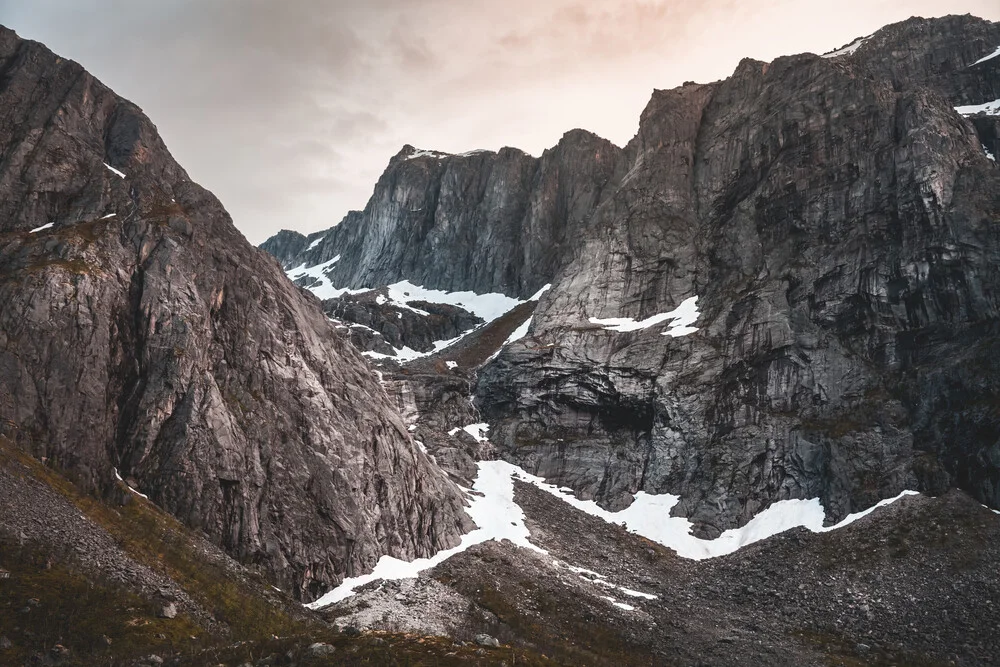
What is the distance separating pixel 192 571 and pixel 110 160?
197 feet

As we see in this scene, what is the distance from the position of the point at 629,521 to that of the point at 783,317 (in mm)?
39328

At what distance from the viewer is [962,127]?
10806 cm

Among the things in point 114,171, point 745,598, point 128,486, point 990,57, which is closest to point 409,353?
point 114,171

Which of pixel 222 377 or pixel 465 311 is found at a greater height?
pixel 465 311

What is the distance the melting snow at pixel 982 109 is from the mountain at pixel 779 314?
2.50ft

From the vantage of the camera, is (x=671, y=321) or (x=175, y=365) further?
(x=671, y=321)

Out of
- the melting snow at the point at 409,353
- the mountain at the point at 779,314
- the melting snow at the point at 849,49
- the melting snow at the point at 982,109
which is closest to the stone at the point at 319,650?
the mountain at the point at 779,314

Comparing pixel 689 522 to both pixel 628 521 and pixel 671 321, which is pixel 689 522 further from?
pixel 671 321

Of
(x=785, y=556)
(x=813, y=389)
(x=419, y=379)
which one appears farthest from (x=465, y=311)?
(x=785, y=556)

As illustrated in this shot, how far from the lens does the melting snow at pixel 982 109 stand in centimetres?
13325

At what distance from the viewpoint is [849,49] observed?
543 feet

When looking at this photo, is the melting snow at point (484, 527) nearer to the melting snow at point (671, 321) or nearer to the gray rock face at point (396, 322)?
the melting snow at point (671, 321)

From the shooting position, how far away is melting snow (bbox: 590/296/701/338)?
11426 centimetres

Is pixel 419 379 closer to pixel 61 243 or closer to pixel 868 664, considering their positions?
pixel 61 243
